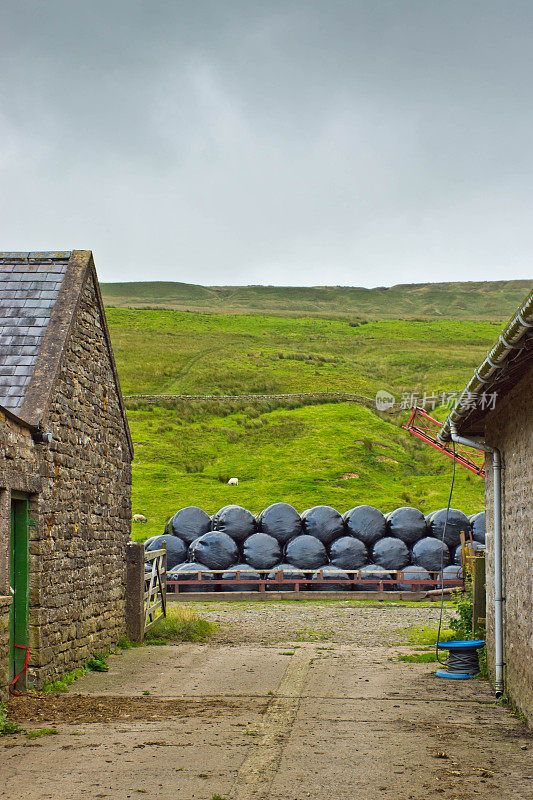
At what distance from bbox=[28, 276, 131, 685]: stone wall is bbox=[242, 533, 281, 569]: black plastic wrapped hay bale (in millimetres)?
8420

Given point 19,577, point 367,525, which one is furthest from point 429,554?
point 19,577

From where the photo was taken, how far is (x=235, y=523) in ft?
69.7

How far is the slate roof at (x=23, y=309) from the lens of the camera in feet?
31.2

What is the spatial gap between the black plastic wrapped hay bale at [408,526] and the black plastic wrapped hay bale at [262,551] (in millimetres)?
3093

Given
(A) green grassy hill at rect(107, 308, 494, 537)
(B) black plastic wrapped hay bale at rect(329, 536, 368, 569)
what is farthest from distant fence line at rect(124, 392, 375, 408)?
(B) black plastic wrapped hay bale at rect(329, 536, 368, 569)

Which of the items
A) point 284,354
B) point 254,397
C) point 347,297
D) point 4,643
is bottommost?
point 4,643

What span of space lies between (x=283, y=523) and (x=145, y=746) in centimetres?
1462

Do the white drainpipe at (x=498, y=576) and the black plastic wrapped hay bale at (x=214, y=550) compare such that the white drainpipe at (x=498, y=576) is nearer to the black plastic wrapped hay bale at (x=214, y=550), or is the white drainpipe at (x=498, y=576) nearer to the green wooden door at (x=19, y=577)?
the green wooden door at (x=19, y=577)

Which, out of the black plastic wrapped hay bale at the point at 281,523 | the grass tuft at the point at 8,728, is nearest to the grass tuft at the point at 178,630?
the grass tuft at the point at 8,728

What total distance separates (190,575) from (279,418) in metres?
27.0

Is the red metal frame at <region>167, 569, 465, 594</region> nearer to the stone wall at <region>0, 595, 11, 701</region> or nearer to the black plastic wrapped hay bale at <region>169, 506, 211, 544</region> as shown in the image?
the black plastic wrapped hay bale at <region>169, 506, 211, 544</region>

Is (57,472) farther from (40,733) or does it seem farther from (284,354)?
(284,354)

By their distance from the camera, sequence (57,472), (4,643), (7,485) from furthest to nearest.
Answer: (57,472) → (7,485) → (4,643)

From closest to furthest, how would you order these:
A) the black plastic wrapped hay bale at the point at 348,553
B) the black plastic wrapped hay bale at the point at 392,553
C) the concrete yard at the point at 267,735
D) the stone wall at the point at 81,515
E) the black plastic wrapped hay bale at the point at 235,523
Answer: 1. the concrete yard at the point at 267,735
2. the stone wall at the point at 81,515
3. the black plastic wrapped hay bale at the point at 392,553
4. the black plastic wrapped hay bale at the point at 348,553
5. the black plastic wrapped hay bale at the point at 235,523
